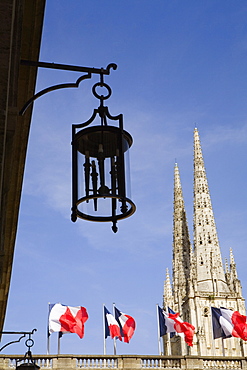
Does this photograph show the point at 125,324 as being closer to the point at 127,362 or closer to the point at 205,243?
the point at 127,362

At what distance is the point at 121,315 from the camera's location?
108 feet

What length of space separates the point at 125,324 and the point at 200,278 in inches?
1669


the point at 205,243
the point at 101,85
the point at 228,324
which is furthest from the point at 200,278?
the point at 101,85

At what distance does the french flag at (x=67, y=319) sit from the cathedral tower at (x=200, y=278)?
35152 mm

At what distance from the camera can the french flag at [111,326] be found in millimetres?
32406

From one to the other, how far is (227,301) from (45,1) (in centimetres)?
6575

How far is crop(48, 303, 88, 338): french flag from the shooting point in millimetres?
29844

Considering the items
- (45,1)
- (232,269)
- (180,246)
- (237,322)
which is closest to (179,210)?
(180,246)

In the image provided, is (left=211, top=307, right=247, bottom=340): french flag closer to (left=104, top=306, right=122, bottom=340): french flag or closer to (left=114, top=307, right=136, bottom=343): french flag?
(left=114, top=307, right=136, bottom=343): french flag

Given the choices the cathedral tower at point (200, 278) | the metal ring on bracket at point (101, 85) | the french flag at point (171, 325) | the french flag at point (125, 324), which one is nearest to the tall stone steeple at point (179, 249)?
the cathedral tower at point (200, 278)

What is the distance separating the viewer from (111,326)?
3256 centimetres

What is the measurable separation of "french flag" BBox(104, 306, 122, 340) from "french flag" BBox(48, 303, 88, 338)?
2491mm

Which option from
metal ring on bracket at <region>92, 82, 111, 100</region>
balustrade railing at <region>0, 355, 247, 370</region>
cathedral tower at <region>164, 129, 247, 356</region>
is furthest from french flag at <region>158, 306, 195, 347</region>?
metal ring on bracket at <region>92, 82, 111, 100</region>

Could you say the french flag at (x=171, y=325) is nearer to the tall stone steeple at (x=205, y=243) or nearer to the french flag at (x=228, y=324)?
the french flag at (x=228, y=324)
